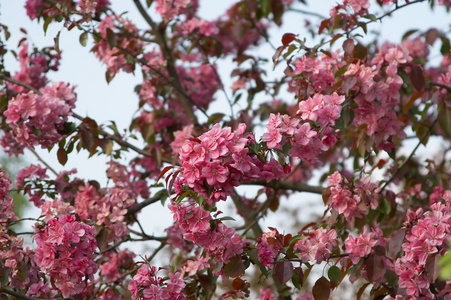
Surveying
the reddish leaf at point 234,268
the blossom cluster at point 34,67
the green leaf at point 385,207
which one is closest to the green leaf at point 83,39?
the blossom cluster at point 34,67

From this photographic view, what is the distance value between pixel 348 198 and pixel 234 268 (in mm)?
578

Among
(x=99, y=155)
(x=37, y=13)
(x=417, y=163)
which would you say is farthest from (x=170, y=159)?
(x=417, y=163)

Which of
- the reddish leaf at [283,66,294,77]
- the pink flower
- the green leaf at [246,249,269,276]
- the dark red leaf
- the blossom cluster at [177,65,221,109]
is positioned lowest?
the green leaf at [246,249,269,276]

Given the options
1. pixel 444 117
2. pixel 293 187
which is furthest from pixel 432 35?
pixel 293 187

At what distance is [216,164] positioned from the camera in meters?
1.57

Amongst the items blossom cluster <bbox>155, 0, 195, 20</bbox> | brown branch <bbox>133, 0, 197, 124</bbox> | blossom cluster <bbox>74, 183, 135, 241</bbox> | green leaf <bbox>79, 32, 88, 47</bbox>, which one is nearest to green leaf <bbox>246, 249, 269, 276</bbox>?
blossom cluster <bbox>74, 183, 135, 241</bbox>

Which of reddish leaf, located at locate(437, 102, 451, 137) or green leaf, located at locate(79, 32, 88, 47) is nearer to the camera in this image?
reddish leaf, located at locate(437, 102, 451, 137)

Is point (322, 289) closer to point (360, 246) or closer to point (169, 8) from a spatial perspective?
point (360, 246)

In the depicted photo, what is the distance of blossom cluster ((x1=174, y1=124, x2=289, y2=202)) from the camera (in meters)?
1.57

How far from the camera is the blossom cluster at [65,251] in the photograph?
6.13 ft

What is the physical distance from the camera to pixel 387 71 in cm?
225

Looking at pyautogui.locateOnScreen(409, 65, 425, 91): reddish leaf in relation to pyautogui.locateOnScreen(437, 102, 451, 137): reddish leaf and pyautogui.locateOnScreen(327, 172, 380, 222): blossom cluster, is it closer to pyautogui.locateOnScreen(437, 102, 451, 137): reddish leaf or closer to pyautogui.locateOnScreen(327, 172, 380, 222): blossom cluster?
pyautogui.locateOnScreen(437, 102, 451, 137): reddish leaf

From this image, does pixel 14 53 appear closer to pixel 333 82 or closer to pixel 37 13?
pixel 37 13

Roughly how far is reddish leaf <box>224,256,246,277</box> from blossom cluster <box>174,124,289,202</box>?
0.30 meters
